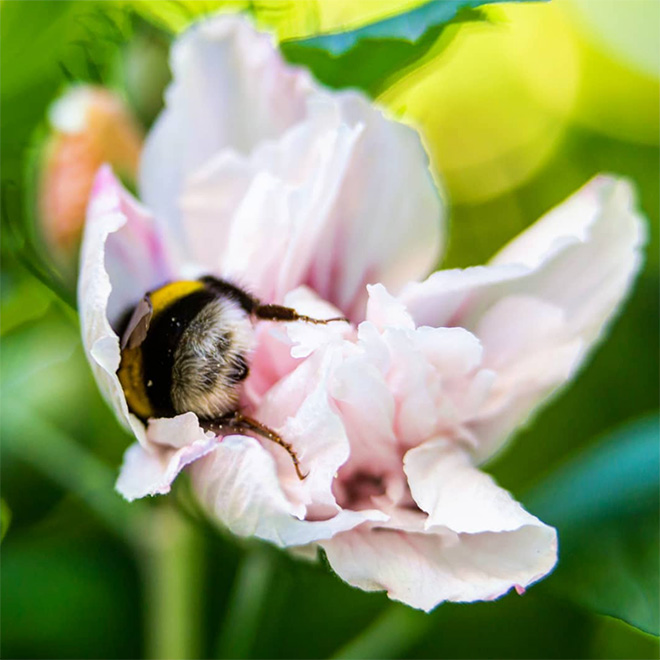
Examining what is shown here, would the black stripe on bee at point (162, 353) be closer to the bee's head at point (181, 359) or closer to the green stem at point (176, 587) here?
the bee's head at point (181, 359)

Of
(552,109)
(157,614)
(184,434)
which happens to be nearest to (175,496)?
(184,434)

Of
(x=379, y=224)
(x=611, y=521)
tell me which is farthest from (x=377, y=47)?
(x=611, y=521)

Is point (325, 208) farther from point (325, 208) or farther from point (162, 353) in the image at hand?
point (162, 353)

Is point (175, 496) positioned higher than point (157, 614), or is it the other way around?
point (175, 496)

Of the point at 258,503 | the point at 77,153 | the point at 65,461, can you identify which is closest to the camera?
the point at 258,503

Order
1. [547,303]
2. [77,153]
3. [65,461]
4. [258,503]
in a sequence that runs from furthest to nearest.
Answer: [65,461] → [77,153] → [547,303] → [258,503]

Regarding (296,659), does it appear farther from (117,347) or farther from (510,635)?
(117,347)
